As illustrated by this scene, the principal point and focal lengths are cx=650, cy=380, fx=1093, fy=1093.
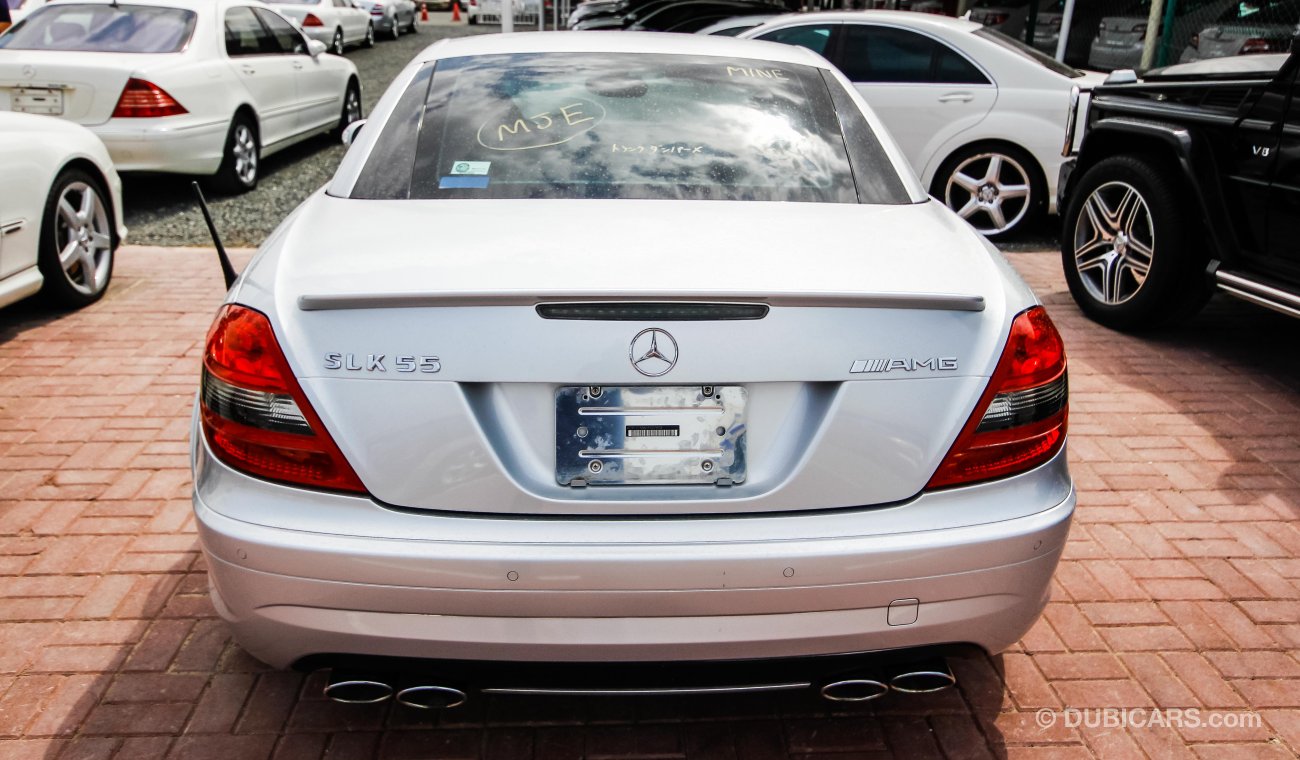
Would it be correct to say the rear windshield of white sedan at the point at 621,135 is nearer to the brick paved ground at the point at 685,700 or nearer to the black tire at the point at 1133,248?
the brick paved ground at the point at 685,700

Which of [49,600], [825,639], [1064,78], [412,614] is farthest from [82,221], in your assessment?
[1064,78]

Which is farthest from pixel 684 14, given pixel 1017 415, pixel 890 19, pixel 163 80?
pixel 1017 415

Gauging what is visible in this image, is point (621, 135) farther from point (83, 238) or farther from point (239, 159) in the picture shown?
point (239, 159)

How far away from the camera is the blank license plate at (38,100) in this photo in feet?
25.4

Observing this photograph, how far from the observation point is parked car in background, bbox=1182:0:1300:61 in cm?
1059

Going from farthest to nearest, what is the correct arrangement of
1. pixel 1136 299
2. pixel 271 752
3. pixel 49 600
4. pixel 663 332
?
1. pixel 1136 299
2. pixel 49 600
3. pixel 271 752
4. pixel 663 332

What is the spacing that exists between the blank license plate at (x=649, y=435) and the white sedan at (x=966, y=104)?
618 cm

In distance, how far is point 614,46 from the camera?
3.51 m

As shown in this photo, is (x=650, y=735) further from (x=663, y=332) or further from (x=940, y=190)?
(x=940, y=190)

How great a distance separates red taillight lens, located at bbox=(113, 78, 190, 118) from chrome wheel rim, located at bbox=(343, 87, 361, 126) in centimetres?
382

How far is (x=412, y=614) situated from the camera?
2.15m

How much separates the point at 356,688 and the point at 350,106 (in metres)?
10.7

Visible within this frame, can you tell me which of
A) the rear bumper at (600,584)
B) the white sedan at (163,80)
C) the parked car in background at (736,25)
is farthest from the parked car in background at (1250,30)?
the rear bumper at (600,584)

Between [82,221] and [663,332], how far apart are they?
5.07 meters
